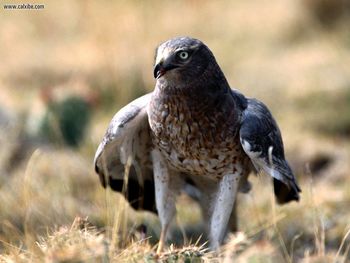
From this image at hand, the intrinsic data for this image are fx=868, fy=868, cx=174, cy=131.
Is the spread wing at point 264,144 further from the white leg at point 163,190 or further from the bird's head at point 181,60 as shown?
the white leg at point 163,190

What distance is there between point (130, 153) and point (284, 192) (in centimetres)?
121

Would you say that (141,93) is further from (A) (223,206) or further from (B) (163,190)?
(A) (223,206)

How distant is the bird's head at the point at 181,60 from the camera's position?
562cm

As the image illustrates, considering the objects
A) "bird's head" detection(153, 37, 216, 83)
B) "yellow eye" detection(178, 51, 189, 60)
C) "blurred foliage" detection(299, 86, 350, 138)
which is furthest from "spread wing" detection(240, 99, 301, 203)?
"blurred foliage" detection(299, 86, 350, 138)

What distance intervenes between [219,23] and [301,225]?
24.8 feet

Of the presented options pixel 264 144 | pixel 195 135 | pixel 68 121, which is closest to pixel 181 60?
pixel 195 135

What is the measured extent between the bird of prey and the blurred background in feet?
1.15

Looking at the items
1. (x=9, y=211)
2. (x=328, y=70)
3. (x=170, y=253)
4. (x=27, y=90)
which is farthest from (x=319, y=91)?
(x=170, y=253)

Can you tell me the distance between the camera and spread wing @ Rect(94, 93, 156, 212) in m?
6.16

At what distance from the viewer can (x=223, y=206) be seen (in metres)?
6.21

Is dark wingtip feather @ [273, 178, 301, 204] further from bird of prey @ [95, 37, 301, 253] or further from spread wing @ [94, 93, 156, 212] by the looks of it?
spread wing @ [94, 93, 156, 212]

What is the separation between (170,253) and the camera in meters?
5.06

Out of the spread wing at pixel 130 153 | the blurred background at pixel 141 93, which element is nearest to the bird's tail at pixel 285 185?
the blurred background at pixel 141 93

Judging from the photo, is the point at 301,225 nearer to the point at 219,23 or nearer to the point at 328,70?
the point at 328,70
